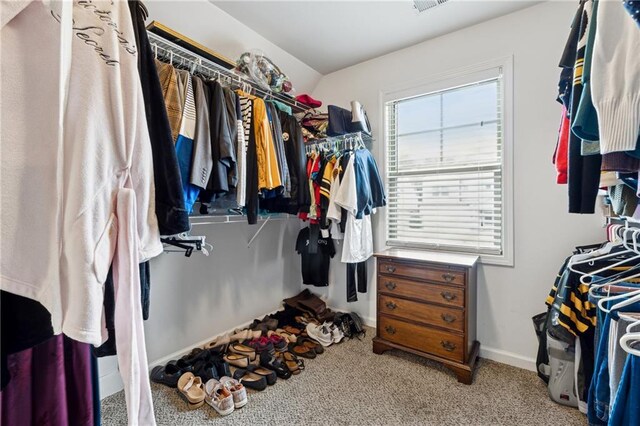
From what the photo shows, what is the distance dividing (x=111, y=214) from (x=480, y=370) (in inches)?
91.5

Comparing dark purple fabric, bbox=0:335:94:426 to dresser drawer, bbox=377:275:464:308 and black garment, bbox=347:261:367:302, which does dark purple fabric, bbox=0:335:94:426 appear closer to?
dresser drawer, bbox=377:275:464:308

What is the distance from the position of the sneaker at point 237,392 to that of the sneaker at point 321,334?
2.42 ft

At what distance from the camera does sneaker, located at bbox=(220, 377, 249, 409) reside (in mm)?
1558

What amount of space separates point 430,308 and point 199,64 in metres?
2.14

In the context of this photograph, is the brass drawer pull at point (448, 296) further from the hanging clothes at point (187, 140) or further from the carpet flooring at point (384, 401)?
the hanging clothes at point (187, 140)

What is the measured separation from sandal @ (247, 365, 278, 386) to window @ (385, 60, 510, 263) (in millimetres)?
1457

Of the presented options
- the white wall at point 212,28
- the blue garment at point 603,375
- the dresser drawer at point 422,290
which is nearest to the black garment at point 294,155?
the white wall at point 212,28

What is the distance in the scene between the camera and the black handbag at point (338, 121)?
7.66 ft

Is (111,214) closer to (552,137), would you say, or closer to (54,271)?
(54,271)

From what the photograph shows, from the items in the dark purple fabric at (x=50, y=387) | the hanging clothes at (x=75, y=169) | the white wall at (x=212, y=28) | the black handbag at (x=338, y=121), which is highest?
the white wall at (x=212, y=28)

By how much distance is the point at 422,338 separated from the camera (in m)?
1.91

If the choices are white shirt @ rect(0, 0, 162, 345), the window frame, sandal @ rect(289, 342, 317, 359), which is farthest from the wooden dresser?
white shirt @ rect(0, 0, 162, 345)

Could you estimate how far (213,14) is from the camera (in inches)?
74.4

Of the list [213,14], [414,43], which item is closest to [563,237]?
[414,43]
